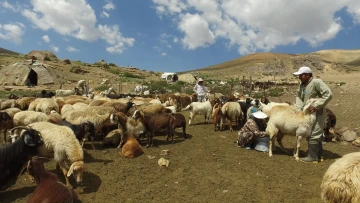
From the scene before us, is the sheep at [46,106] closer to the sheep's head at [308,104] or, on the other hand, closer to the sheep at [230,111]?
the sheep at [230,111]

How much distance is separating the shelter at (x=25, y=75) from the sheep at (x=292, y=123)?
23.7 meters

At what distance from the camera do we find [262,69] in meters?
57.4

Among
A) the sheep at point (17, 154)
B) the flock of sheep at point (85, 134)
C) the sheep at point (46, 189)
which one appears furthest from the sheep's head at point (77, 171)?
the sheep at point (17, 154)

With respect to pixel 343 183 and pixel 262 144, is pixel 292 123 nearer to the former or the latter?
pixel 262 144

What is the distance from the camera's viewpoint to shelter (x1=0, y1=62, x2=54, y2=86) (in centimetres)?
2517

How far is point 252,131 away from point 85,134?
4.76 m

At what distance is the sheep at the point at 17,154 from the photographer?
202 inches

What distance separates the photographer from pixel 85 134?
24.6 ft

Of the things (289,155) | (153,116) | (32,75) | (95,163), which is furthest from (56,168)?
(32,75)

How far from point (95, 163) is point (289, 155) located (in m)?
5.23

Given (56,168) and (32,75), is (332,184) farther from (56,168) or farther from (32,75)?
(32,75)

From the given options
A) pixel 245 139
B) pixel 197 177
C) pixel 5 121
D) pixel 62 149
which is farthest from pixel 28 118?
pixel 245 139

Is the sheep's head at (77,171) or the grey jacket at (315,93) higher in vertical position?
the grey jacket at (315,93)

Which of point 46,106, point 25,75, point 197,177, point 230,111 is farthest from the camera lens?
point 25,75
